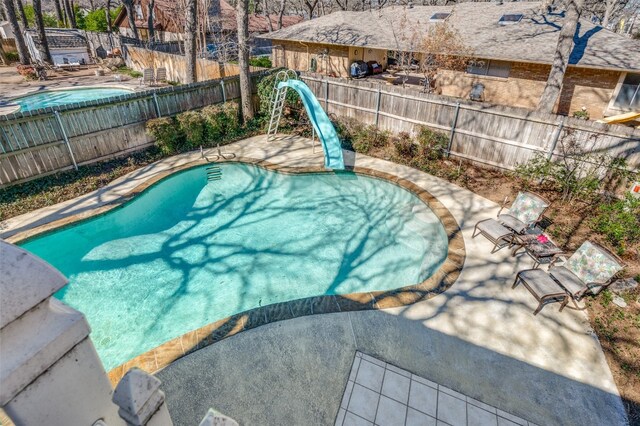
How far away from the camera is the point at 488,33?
57.3ft

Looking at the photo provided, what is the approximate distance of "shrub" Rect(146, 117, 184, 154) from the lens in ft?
36.4

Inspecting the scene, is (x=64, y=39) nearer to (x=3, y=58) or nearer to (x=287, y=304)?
(x=3, y=58)

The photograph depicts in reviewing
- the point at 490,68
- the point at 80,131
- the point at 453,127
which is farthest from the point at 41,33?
the point at 490,68

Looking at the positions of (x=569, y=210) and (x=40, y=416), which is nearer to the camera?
(x=40, y=416)

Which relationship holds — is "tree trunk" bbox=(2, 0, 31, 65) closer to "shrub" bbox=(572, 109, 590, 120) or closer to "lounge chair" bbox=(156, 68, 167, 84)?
"lounge chair" bbox=(156, 68, 167, 84)

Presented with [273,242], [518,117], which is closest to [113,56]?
[273,242]

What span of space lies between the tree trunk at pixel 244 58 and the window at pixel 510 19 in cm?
1370

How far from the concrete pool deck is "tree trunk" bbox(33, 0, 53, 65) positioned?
26.8 meters

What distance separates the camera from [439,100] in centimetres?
1074

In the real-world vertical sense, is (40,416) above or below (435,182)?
above

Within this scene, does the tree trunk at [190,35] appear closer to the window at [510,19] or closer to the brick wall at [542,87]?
the brick wall at [542,87]

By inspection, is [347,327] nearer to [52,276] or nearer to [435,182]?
[52,276]

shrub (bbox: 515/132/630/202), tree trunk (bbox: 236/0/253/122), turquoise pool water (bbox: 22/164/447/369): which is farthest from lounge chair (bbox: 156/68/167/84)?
shrub (bbox: 515/132/630/202)

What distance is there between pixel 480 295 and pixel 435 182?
453 cm
